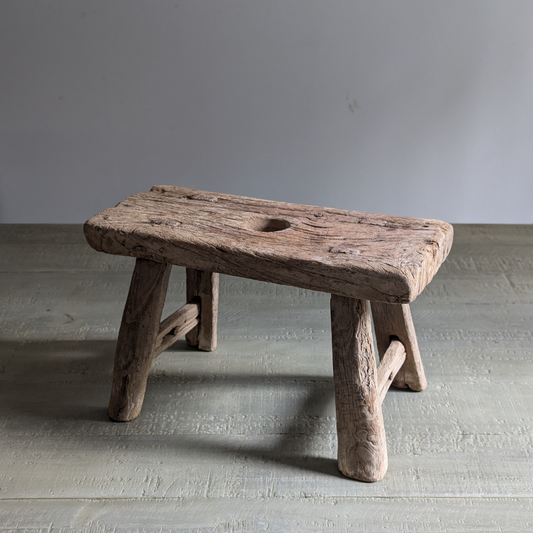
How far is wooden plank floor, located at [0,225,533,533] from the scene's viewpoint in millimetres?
1132

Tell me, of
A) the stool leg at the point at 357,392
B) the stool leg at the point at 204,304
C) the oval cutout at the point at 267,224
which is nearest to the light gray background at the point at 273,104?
the stool leg at the point at 204,304

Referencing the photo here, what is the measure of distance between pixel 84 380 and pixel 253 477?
560 mm

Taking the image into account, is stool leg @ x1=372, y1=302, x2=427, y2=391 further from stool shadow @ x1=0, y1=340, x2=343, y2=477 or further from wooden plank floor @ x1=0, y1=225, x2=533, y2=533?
stool shadow @ x1=0, y1=340, x2=343, y2=477

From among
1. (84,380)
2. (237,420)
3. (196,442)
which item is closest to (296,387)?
(237,420)

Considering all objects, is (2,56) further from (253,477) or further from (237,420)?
(253,477)

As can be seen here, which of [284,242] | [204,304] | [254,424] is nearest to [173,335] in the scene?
[204,304]

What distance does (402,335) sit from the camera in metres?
1.43

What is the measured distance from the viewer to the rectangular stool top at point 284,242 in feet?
3.60

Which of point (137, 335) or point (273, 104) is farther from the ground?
point (273, 104)

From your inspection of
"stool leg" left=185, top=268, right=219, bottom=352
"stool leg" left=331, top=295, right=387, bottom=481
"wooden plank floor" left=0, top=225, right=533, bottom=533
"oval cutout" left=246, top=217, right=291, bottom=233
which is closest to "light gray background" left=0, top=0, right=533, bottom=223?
"wooden plank floor" left=0, top=225, right=533, bottom=533

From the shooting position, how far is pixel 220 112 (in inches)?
98.1

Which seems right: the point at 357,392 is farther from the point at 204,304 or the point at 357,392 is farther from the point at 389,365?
the point at 204,304

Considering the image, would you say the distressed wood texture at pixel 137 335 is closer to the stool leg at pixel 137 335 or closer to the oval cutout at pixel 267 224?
the stool leg at pixel 137 335

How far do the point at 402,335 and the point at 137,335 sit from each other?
60cm
